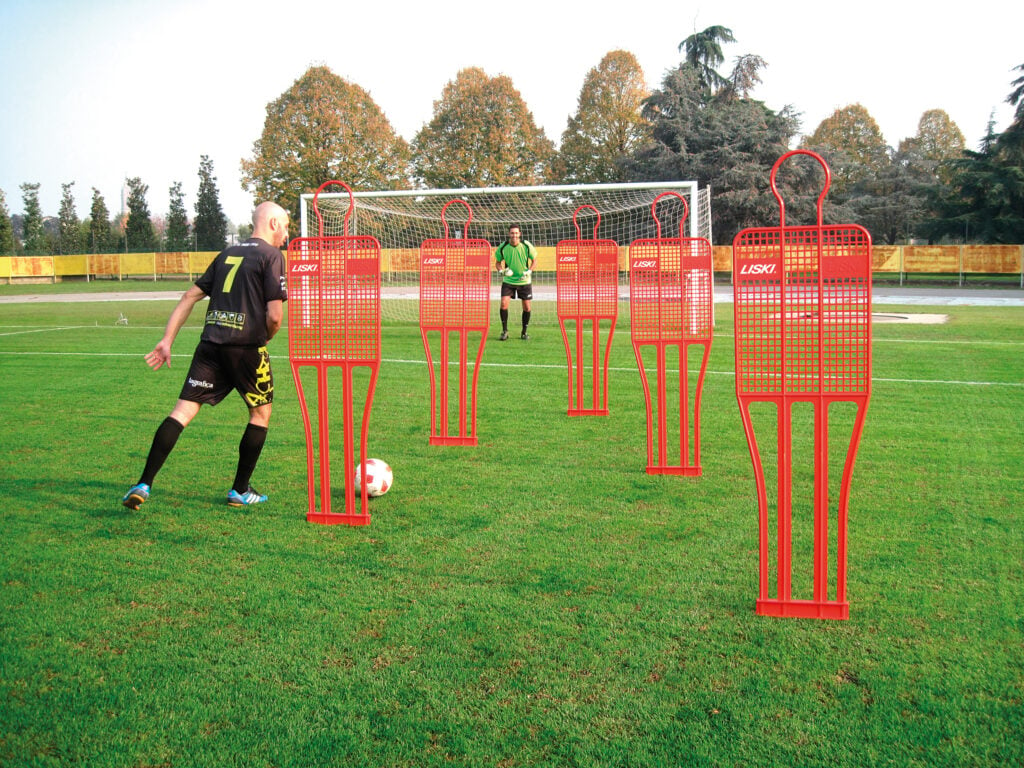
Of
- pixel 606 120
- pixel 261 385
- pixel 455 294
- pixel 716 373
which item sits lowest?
pixel 716 373

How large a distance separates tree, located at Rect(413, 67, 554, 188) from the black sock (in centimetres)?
4136

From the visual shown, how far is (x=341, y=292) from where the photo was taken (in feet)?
17.4

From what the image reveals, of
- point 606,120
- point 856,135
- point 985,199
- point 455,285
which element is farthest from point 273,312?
point 856,135

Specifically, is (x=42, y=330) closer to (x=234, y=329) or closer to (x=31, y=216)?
(x=234, y=329)

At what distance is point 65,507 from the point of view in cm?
571

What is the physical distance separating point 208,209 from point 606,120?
83.3ft

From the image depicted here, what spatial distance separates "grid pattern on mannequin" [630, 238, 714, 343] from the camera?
6.42 metres

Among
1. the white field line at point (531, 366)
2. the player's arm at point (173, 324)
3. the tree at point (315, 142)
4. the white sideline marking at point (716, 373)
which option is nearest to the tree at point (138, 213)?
the tree at point (315, 142)

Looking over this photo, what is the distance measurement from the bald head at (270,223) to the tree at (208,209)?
1957 inches

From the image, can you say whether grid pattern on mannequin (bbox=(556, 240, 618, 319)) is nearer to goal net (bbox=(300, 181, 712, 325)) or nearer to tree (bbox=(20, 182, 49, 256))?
goal net (bbox=(300, 181, 712, 325))

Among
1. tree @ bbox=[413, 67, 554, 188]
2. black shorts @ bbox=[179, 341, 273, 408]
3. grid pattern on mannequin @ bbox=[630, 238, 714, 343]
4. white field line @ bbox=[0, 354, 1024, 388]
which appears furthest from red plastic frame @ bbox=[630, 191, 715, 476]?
tree @ bbox=[413, 67, 554, 188]

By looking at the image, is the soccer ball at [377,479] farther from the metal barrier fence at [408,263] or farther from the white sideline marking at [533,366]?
the metal barrier fence at [408,263]

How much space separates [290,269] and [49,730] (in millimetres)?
2986

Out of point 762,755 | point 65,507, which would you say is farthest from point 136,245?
point 762,755
